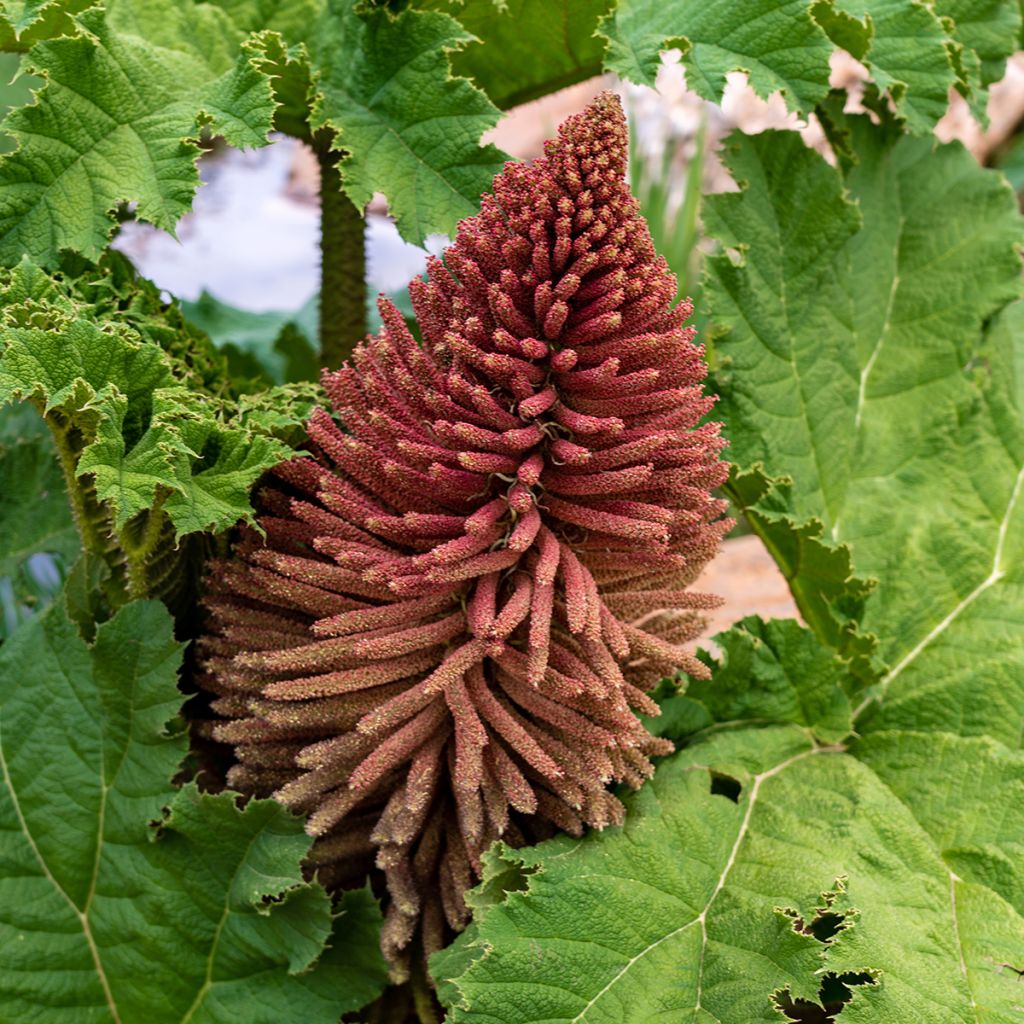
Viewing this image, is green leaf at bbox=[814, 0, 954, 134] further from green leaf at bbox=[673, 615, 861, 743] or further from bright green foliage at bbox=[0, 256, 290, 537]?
bright green foliage at bbox=[0, 256, 290, 537]

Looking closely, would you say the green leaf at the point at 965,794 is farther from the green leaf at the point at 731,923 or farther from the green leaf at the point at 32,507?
the green leaf at the point at 32,507

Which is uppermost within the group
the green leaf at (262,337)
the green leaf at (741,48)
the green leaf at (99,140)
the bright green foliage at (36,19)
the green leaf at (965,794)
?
the bright green foliage at (36,19)

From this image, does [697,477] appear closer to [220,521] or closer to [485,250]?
[485,250]

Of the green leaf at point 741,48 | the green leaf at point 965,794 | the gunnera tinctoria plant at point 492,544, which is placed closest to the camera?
the gunnera tinctoria plant at point 492,544

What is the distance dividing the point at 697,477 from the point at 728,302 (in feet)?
1.38

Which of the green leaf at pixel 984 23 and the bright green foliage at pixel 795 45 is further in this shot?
the green leaf at pixel 984 23

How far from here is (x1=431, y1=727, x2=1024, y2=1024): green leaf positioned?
116 cm

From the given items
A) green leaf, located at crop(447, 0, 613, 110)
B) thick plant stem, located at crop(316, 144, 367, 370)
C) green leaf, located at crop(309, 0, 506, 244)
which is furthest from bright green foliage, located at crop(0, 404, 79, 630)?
green leaf, located at crop(447, 0, 613, 110)

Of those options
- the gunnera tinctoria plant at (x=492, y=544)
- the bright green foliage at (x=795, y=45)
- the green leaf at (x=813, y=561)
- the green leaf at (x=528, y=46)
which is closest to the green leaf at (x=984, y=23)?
the bright green foliage at (x=795, y=45)

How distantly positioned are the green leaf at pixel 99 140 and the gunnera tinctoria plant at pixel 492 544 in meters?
0.31

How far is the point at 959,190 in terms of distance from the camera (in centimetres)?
172

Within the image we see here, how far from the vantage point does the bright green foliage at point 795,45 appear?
4.75 feet

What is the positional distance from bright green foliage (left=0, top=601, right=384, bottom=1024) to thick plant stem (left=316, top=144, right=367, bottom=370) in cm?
58

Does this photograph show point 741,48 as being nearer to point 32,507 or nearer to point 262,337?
point 32,507
